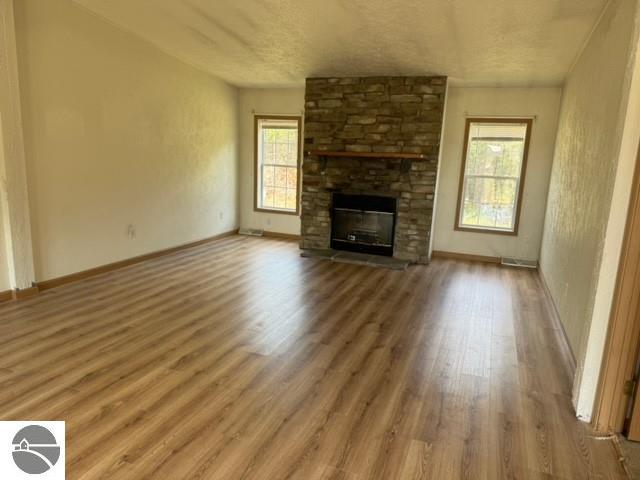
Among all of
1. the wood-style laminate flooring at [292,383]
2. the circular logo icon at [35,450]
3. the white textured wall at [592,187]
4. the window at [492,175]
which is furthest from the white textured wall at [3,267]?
the window at [492,175]

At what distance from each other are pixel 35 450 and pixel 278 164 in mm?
5751

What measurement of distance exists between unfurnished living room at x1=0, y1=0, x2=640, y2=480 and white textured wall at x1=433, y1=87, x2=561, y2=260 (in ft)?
0.10

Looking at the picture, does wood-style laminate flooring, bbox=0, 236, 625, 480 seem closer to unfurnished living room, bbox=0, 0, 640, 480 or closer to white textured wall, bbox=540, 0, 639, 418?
unfurnished living room, bbox=0, 0, 640, 480

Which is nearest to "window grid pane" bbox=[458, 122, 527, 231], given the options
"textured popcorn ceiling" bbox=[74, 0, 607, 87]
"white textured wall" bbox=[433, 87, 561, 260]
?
"white textured wall" bbox=[433, 87, 561, 260]

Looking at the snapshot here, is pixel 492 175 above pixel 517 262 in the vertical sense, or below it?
above

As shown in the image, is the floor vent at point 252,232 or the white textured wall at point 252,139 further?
the floor vent at point 252,232

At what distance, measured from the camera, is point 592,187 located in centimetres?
284

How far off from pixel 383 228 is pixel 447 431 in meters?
4.06

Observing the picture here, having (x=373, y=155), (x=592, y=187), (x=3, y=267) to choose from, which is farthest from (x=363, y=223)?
(x=3, y=267)

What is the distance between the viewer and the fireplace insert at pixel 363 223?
596cm

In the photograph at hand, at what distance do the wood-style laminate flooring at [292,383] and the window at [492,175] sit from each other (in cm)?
198

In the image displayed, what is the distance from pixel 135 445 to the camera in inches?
75.4

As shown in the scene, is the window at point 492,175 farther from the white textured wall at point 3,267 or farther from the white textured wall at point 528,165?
the white textured wall at point 3,267

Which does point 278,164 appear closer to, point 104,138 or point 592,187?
point 104,138
